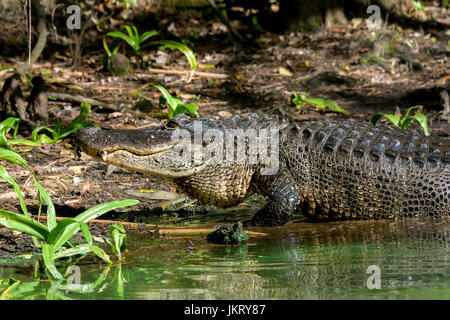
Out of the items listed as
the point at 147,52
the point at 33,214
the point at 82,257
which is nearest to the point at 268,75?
the point at 147,52

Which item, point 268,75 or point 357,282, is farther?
point 268,75

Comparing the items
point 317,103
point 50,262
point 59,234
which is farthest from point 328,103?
point 50,262

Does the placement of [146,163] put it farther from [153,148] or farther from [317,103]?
[317,103]

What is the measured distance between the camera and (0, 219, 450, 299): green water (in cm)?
288

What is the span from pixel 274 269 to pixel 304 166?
6.13 ft

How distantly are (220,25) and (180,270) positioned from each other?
8.82 metres

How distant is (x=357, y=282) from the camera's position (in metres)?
3.01

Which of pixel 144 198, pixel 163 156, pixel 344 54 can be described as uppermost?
pixel 344 54

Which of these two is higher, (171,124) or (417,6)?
(417,6)

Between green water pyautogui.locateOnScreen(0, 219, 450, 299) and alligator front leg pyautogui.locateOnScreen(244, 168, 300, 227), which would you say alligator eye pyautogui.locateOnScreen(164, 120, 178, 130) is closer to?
alligator front leg pyautogui.locateOnScreen(244, 168, 300, 227)

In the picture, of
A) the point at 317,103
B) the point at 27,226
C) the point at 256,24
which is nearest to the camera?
the point at 27,226

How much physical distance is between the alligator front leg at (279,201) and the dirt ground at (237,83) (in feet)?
3.75

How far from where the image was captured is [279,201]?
16.2ft
